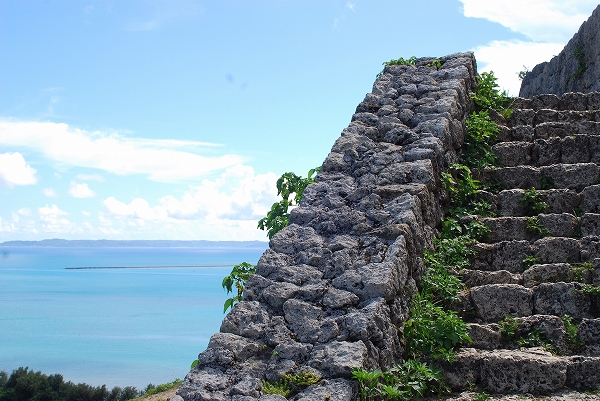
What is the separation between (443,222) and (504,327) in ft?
3.86

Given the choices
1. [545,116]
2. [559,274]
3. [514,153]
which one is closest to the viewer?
[559,274]

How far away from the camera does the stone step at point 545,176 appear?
489cm

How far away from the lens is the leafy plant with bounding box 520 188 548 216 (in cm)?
470

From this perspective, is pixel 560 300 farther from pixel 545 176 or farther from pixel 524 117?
pixel 524 117

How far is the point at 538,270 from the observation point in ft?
13.3

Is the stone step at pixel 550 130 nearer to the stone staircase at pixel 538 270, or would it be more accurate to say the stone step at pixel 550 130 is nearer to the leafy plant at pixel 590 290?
the stone staircase at pixel 538 270

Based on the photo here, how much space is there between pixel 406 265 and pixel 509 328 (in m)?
0.74

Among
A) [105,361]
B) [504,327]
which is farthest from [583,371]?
[105,361]

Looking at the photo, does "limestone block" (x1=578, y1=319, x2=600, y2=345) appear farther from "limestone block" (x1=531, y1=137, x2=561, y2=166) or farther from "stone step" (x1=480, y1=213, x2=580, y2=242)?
"limestone block" (x1=531, y1=137, x2=561, y2=166)

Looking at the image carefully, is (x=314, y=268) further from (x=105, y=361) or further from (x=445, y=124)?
(x=105, y=361)

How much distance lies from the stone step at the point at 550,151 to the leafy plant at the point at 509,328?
6.75ft

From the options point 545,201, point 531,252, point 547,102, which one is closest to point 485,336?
point 531,252

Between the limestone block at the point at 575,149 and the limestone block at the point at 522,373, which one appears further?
the limestone block at the point at 575,149

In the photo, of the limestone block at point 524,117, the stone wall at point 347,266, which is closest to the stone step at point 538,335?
the stone wall at point 347,266
